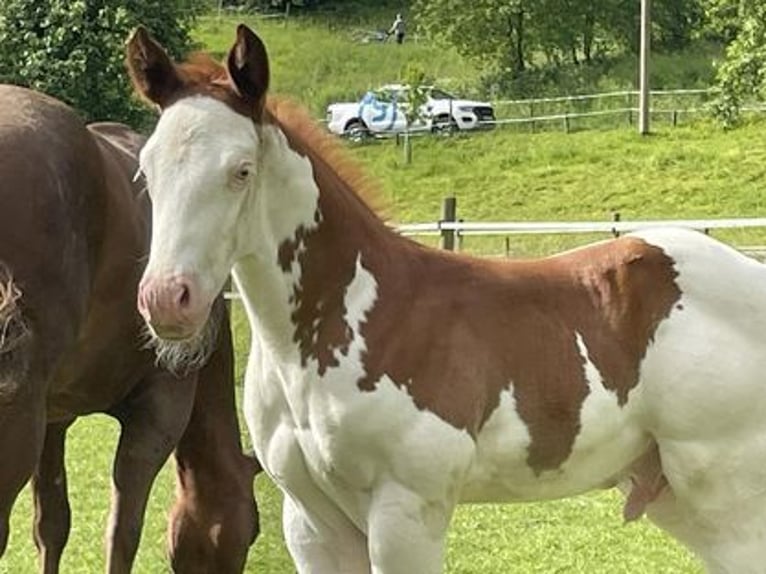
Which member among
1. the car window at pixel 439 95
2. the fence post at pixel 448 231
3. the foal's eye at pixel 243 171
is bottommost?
the car window at pixel 439 95

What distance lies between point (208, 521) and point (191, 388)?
45cm

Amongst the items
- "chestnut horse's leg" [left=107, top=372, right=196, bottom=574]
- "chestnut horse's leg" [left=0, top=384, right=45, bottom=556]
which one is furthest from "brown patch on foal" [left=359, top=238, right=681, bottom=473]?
"chestnut horse's leg" [left=107, top=372, right=196, bottom=574]

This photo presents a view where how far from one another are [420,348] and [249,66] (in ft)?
2.43

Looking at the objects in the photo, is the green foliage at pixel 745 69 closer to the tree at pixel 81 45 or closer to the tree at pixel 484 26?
the tree at pixel 81 45

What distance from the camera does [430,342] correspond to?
10.4 feet

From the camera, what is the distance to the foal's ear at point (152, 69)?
9.61ft

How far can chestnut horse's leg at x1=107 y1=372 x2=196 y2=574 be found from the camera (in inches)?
178

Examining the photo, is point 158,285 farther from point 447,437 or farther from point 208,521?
point 208,521

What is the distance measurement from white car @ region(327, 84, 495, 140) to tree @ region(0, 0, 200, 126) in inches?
211

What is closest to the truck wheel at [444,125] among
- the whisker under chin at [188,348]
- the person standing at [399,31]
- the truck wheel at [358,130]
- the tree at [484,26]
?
the truck wheel at [358,130]

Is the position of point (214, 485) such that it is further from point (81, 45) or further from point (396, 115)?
point (396, 115)

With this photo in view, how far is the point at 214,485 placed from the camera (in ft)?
15.4

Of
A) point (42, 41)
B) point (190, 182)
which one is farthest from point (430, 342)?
point (42, 41)

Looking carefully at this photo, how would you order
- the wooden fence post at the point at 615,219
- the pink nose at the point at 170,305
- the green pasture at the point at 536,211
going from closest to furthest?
the pink nose at the point at 170,305, the green pasture at the point at 536,211, the wooden fence post at the point at 615,219
